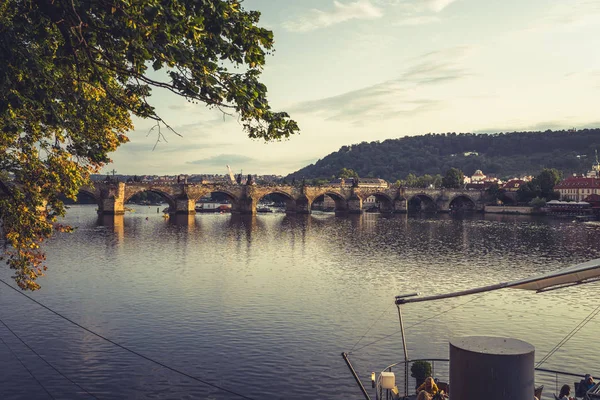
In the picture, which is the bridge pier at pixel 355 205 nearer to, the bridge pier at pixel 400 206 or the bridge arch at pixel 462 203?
the bridge pier at pixel 400 206

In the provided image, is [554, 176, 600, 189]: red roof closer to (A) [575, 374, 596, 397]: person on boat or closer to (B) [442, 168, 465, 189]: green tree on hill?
(B) [442, 168, 465, 189]: green tree on hill

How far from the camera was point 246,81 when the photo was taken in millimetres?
12422

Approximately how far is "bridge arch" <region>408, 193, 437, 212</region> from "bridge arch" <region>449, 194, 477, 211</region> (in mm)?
6105

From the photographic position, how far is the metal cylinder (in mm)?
10828

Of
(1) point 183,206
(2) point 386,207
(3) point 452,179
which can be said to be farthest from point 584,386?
(3) point 452,179

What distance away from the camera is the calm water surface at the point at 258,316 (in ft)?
71.9

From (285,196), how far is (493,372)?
443ft

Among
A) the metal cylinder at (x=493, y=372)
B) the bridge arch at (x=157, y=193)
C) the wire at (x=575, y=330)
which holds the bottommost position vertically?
the wire at (x=575, y=330)

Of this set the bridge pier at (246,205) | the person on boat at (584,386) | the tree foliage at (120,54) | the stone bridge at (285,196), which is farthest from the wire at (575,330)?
the bridge pier at (246,205)

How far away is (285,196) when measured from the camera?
5733 inches

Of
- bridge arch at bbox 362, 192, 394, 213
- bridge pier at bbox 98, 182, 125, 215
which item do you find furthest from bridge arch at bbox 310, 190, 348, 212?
bridge pier at bbox 98, 182, 125, 215

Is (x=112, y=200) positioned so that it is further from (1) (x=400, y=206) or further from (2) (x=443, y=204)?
(2) (x=443, y=204)

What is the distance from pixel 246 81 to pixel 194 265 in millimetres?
40581

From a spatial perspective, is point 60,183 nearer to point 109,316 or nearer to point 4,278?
point 109,316
